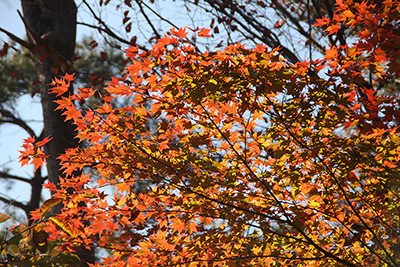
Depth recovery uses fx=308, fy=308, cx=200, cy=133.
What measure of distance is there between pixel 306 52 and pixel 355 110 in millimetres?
2786

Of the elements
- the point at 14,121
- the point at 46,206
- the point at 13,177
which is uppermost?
the point at 14,121

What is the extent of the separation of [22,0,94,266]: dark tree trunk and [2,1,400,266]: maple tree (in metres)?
1.90

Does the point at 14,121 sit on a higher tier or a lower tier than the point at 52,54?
higher

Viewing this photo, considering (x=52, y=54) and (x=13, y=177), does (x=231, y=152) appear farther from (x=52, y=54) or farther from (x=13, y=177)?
(x=13, y=177)

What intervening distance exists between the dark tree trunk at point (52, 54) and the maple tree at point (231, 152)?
1.90 m

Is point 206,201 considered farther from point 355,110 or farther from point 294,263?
point 355,110

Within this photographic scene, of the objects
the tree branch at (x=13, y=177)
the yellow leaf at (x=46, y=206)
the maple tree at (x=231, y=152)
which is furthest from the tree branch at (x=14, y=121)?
the yellow leaf at (x=46, y=206)

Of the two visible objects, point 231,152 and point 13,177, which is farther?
point 13,177

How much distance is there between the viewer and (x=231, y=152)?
2.57 metres

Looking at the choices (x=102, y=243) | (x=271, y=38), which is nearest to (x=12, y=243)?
(x=102, y=243)

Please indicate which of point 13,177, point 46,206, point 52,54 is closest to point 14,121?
point 13,177

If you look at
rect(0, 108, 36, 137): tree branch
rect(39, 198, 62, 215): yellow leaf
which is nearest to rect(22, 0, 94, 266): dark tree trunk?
rect(39, 198, 62, 215): yellow leaf

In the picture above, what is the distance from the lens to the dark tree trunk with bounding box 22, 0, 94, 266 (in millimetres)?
4191

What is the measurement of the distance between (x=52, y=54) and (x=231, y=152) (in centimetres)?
302
